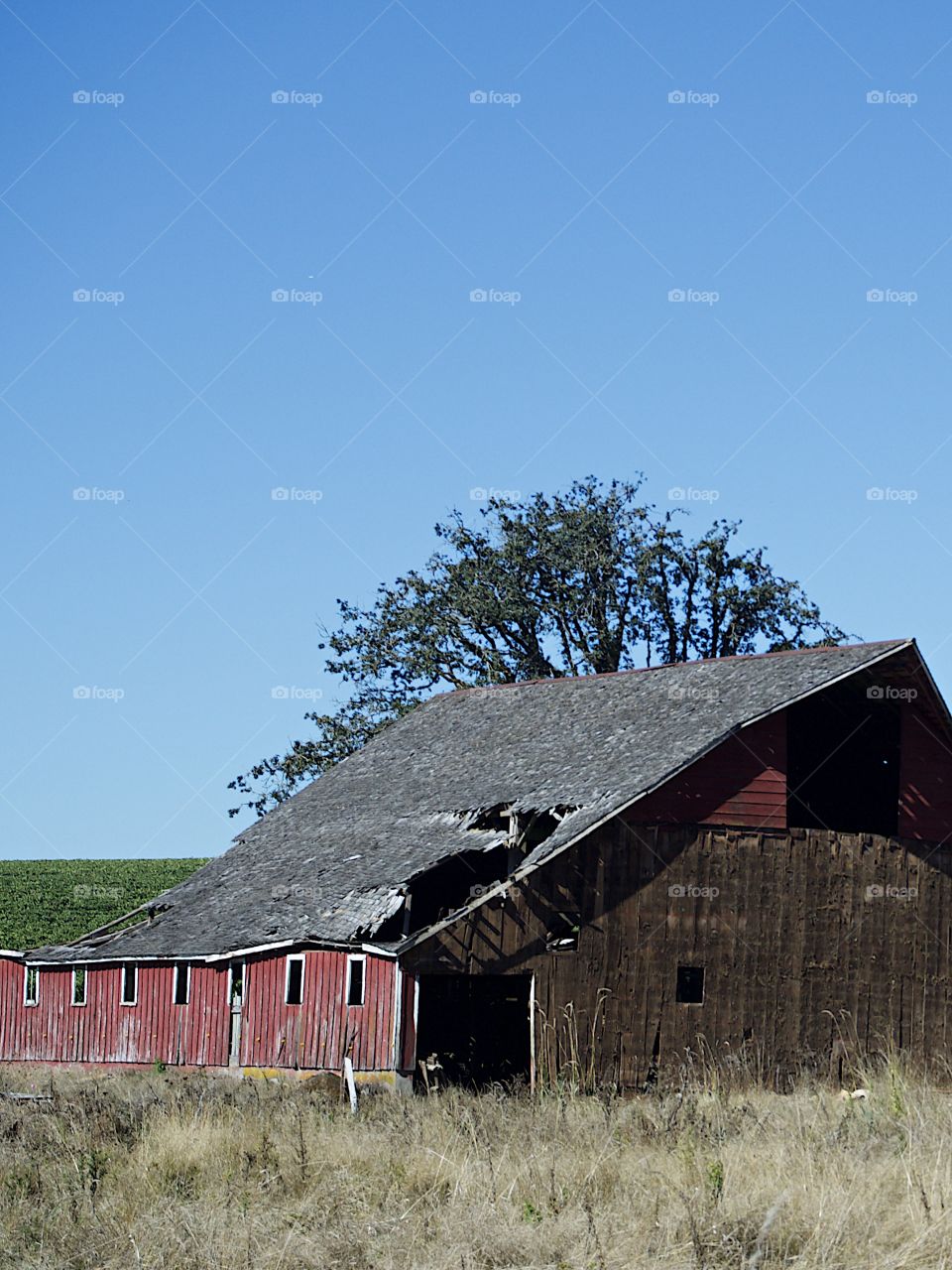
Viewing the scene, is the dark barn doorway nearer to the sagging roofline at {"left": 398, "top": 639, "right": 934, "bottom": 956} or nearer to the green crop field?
the sagging roofline at {"left": 398, "top": 639, "right": 934, "bottom": 956}

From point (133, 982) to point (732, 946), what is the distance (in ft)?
41.1

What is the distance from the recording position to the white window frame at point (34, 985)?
120ft

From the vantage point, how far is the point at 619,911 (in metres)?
28.0

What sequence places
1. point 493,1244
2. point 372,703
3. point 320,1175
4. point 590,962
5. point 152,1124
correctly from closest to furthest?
point 493,1244, point 320,1175, point 152,1124, point 590,962, point 372,703

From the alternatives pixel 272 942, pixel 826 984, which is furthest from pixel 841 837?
pixel 272 942

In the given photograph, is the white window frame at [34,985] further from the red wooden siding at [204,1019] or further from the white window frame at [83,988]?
the white window frame at [83,988]

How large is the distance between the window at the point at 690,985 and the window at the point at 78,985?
13.6 meters

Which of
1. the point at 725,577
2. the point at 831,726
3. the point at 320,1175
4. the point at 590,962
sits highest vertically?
the point at 725,577

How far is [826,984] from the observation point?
29500mm

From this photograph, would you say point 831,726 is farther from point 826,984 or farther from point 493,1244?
point 493,1244

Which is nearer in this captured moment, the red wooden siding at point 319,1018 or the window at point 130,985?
the red wooden siding at point 319,1018

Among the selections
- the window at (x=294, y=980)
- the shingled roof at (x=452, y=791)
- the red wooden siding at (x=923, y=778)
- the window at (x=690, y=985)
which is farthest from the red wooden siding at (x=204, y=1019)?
the red wooden siding at (x=923, y=778)

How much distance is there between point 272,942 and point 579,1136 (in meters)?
14.6

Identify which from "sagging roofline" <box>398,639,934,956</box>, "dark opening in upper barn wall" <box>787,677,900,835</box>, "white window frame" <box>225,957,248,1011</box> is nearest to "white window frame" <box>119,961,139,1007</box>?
"white window frame" <box>225,957,248,1011</box>
